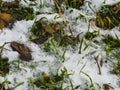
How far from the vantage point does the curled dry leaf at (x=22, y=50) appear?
2.34 meters

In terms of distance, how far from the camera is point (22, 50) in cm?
236

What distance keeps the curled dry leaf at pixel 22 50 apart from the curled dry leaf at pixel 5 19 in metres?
0.21

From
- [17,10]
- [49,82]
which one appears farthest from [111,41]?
[17,10]

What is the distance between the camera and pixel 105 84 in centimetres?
223

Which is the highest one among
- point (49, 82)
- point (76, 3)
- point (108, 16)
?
point (76, 3)

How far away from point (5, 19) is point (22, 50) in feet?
1.09

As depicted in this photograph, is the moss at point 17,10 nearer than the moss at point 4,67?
No

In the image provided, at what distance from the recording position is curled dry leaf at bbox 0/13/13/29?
2.50 m

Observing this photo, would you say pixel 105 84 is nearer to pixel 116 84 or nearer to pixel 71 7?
pixel 116 84

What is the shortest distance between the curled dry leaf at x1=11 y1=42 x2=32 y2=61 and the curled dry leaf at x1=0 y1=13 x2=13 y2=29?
208 millimetres

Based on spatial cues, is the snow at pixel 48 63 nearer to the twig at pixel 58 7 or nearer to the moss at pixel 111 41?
the moss at pixel 111 41

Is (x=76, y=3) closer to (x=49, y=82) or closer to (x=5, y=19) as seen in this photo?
Answer: (x=5, y=19)

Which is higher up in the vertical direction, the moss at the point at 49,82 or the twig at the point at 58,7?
the twig at the point at 58,7

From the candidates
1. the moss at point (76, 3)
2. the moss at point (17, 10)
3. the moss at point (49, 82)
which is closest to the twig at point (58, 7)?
the moss at point (76, 3)
